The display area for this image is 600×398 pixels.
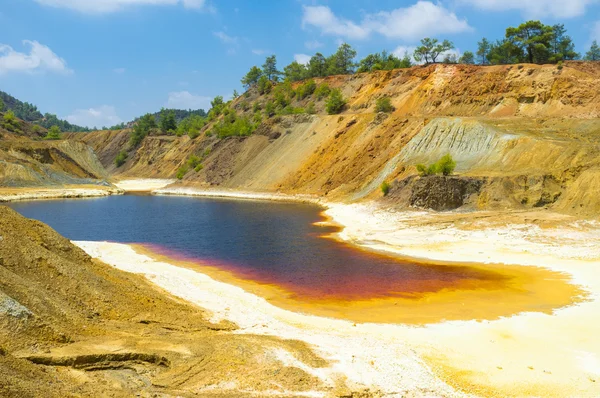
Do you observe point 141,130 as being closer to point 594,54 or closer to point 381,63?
point 381,63

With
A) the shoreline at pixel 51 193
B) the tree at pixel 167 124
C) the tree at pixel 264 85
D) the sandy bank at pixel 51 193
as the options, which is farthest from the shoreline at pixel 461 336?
the tree at pixel 167 124

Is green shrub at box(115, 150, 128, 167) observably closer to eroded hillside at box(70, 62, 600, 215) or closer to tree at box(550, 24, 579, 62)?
eroded hillside at box(70, 62, 600, 215)

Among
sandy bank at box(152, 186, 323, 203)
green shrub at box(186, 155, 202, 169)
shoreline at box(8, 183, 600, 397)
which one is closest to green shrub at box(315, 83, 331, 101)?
green shrub at box(186, 155, 202, 169)

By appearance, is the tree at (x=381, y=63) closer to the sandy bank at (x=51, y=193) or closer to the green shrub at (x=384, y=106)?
the green shrub at (x=384, y=106)

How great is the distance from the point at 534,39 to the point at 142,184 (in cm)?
7479

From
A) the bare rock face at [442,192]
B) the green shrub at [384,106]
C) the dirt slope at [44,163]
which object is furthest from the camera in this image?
the dirt slope at [44,163]

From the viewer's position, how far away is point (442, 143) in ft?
167

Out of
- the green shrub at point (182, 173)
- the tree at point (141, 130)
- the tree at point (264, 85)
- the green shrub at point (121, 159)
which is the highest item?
the tree at point (264, 85)

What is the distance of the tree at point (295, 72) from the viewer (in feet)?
386

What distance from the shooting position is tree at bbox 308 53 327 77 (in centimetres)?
11632

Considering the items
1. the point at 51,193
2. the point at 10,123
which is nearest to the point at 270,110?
the point at 51,193

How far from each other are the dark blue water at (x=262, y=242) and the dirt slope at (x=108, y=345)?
7867 mm

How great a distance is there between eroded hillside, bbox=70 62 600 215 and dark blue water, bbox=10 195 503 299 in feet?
30.8

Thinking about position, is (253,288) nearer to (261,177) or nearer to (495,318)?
(495,318)
